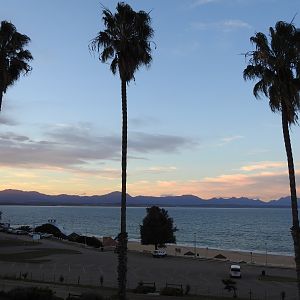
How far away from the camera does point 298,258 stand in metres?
21.4

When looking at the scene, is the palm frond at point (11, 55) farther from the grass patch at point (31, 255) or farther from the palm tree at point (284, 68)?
the grass patch at point (31, 255)

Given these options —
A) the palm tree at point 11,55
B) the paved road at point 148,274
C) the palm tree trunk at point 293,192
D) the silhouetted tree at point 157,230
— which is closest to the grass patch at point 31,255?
the paved road at point 148,274

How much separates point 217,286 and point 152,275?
940 centimetres

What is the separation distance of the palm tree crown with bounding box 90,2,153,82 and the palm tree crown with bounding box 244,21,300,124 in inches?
217

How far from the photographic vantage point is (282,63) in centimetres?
2228

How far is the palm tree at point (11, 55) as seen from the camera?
90.7 feet

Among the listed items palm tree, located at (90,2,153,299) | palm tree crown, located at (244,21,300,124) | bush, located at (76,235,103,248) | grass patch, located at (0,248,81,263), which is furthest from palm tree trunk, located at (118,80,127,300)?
bush, located at (76,235,103,248)

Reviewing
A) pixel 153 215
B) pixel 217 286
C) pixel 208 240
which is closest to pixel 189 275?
pixel 217 286

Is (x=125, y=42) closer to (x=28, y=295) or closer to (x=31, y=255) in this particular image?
(x=28, y=295)

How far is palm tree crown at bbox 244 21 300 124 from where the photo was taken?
73.0 ft

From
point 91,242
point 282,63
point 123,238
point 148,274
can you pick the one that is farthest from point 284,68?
point 91,242

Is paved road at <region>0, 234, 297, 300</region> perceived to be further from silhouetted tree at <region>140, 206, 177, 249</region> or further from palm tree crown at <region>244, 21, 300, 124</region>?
palm tree crown at <region>244, 21, 300, 124</region>

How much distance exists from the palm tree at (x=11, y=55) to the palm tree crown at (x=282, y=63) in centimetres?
1374

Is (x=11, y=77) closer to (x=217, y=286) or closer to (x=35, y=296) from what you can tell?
(x=35, y=296)
